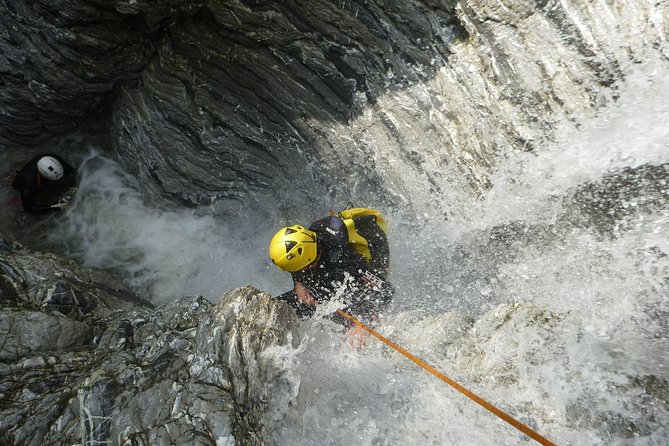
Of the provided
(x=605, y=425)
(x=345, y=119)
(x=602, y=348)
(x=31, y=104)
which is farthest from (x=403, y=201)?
(x=31, y=104)

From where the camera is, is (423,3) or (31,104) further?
(31,104)

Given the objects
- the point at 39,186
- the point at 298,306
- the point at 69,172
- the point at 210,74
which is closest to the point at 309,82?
the point at 210,74

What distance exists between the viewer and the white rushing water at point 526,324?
369 cm

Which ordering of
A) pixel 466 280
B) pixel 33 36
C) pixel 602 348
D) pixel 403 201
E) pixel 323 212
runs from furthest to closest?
pixel 323 212
pixel 403 201
pixel 33 36
pixel 466 280
pixel 602 348

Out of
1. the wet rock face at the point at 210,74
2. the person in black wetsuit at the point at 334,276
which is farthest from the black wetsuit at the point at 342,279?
the wet rock face at the point at 210,74

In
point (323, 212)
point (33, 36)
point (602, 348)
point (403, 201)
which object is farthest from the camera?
point (323, 212)

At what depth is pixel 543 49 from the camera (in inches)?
233

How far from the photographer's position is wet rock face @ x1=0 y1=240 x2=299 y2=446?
4.04 meters

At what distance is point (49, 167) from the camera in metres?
8.71

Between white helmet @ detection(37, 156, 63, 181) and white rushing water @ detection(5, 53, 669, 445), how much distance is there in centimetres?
678

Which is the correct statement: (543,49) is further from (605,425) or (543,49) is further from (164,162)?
(164,162)

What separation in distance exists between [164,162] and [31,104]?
261cm

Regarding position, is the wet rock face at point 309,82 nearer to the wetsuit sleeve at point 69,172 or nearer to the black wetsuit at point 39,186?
the wetsuit sleeve at point 69,172

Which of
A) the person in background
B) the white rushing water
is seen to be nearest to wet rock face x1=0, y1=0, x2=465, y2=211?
the white rushing water
